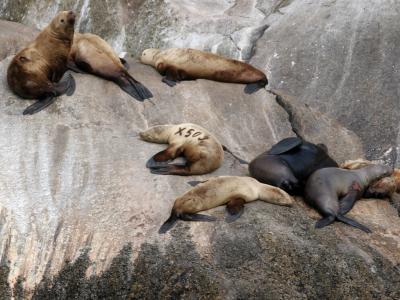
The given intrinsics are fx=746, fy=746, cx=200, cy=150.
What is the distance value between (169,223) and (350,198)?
Result: 1.80 m

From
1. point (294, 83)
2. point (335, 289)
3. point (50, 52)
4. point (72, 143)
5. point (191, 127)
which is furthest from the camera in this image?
point (294, 83)

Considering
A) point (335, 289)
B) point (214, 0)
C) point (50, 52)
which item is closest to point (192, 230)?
point (335, 289)

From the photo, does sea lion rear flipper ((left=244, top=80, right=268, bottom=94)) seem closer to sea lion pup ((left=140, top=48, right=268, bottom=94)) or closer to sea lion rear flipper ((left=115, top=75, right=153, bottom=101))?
sea lion pup ((left=140, top=48, right=268, bottom=94))

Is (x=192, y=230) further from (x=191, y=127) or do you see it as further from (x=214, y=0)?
(x=214, y=0)

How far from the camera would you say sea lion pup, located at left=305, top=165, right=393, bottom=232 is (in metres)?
5.80

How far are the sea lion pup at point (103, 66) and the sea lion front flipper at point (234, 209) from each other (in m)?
2.20

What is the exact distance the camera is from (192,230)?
16.9ft

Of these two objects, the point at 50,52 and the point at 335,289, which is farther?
the point at 50,52

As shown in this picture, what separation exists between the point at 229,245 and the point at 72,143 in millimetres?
1854

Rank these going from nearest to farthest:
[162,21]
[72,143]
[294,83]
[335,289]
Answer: [335,289] → [72,143] → [294,83] → [162,21]

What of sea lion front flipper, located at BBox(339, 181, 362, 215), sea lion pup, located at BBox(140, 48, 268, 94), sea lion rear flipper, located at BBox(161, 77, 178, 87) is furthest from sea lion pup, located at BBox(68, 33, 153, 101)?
sea lion front flipper, located at BBox(339, 181, 362, 215)

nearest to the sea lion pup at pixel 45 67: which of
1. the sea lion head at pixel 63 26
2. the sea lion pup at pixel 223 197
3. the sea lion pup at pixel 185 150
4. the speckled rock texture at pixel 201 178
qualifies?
the sea lion head at pixel 63 26

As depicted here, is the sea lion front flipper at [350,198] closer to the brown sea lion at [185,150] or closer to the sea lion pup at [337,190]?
the sea lion pup at [337,190]

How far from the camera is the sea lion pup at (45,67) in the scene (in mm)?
6863
